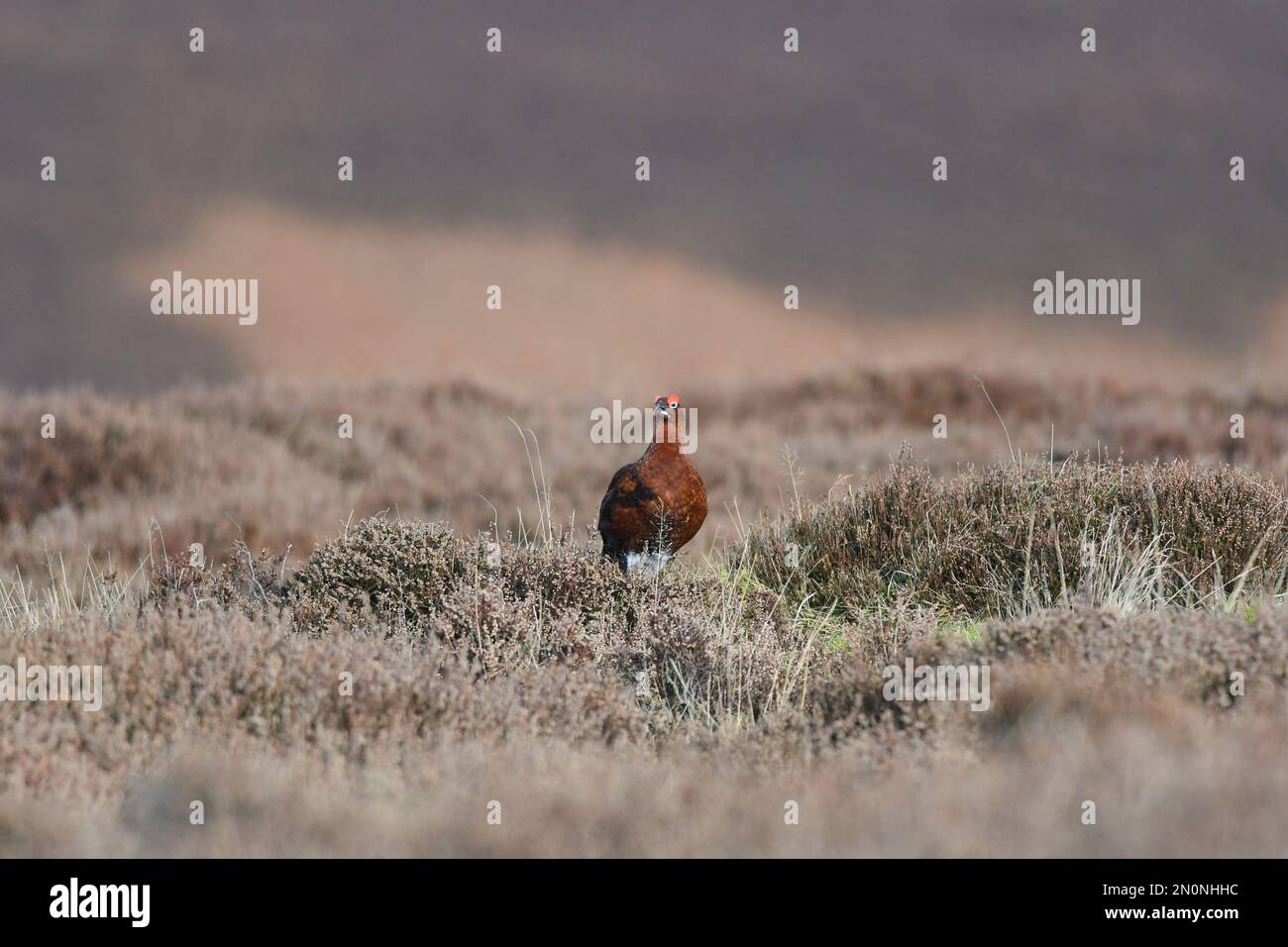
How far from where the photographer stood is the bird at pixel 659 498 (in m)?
6.54

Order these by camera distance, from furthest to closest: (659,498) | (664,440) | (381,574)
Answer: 1. (381,574)
2. (664,440)
3. (659,498)

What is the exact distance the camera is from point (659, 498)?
6520 mm

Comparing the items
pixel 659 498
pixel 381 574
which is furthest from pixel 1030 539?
pixel 381 574

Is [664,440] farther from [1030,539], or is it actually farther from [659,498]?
[1030,539]

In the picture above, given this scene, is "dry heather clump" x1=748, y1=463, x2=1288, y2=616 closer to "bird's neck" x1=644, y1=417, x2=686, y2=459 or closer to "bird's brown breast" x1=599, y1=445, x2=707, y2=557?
"bird's brown breast" x1=599, y1=445, x2=707, y2=557

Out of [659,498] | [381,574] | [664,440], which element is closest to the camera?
[659,498]

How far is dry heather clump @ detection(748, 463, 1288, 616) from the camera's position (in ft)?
22.0

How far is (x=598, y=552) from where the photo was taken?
7551 mm

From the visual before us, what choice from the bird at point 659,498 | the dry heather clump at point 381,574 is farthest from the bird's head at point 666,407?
the dry heather clump at point 381,574

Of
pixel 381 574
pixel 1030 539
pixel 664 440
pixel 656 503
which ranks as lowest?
pixel 381 574

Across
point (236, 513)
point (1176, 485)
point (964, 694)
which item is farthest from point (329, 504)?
point (964, 694)

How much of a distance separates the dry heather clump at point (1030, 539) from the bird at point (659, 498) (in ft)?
3.89

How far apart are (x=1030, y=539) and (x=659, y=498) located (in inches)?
83.1
